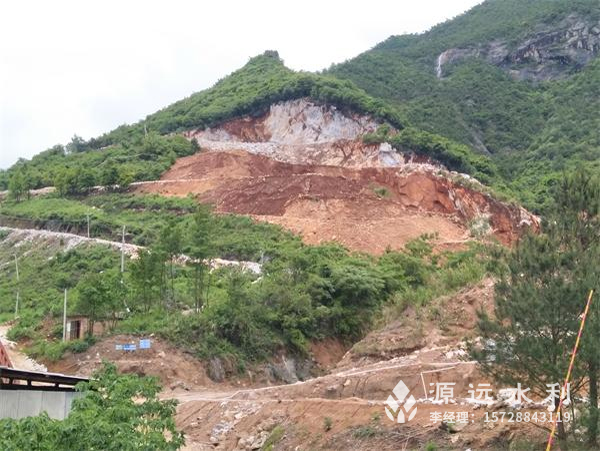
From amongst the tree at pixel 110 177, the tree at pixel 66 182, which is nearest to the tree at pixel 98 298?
the tree at pixel 110 177

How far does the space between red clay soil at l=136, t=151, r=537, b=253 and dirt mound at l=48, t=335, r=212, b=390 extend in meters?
15.8

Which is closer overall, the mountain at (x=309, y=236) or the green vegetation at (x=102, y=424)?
the green vegetation at (x=102, y=424)

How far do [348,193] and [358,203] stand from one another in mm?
1335

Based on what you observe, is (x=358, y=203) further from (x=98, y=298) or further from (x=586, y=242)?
(x=586, y=242)

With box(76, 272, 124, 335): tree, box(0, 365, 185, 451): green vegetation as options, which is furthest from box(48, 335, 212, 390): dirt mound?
box(0, 365, 185, 451): green vegetation

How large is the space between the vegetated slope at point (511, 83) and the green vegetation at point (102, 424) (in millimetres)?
53056

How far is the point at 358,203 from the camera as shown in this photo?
44.9 metres

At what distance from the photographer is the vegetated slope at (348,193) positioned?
42594 millimetres

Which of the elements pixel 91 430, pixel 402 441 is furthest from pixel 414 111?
pixel 91 430

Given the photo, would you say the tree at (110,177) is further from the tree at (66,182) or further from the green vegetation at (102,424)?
the green vegetation at (102,424)

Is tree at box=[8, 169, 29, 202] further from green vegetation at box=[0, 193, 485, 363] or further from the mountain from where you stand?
green vegetation at box=[0, 193, 485, 363]

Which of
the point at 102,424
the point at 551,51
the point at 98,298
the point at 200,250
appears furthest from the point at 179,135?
the point at 102,424

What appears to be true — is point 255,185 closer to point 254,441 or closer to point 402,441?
point 254,441

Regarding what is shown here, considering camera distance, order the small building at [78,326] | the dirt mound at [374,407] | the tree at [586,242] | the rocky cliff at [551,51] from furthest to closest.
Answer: the rocky cliff at [551,51] < the small building at [78,326] < the dirt mound at [374,407] < the tree at [586,242]
